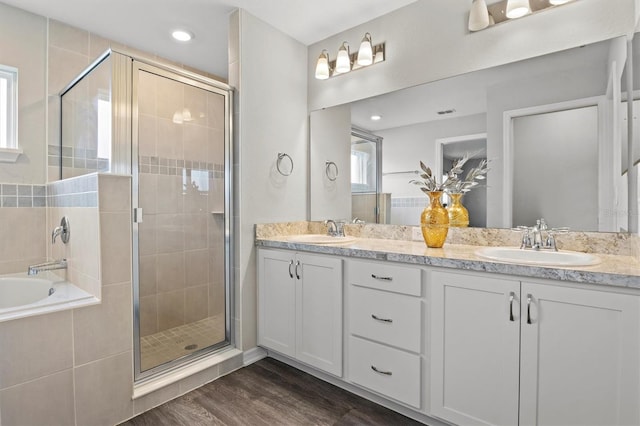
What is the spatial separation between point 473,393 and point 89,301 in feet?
6.19

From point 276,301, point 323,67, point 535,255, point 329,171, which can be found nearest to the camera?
point 535,255

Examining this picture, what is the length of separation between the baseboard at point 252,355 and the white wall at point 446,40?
6.53 feet

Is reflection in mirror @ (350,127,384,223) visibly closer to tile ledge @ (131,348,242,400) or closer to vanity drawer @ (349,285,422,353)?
vanity drawer @ (349,285,422,353)

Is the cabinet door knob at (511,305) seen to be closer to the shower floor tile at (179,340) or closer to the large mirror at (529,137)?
the large mirror at (529,137)

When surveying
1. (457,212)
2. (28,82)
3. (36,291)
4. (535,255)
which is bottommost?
(36,291)

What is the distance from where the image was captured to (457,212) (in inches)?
83.7

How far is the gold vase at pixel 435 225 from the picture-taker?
6.41 feet

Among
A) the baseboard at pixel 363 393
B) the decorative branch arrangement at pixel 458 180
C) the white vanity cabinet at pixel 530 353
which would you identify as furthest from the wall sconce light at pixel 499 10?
the baseboard at pixel 363 393

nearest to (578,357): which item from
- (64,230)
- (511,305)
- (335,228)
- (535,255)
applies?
(511,305)

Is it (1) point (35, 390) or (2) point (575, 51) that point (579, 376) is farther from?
(1) point (35, 390)

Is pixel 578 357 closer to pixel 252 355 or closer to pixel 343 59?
pixel 252 355

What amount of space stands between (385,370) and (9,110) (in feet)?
9.63

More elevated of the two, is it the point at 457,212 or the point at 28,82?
the point at 28,82

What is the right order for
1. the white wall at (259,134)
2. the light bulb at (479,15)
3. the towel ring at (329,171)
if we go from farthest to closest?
1. the towel ring at (329,171)
2. the white wall at (259,134)
3. the light bulb at (479,15)
